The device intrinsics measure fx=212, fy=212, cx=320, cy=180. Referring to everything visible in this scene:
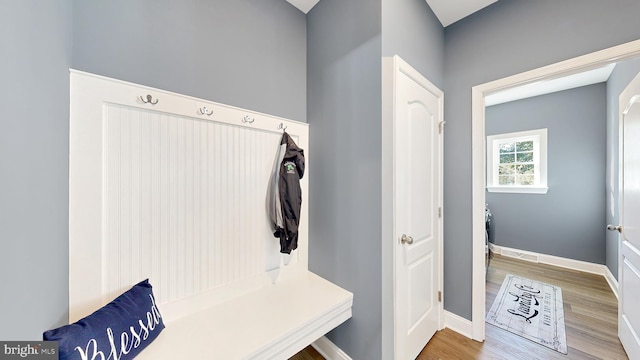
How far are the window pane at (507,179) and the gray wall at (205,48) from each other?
13.2 feet

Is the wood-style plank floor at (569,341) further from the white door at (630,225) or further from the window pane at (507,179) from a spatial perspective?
the window pane at (507,179)

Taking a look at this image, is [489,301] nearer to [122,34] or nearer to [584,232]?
[584,232]

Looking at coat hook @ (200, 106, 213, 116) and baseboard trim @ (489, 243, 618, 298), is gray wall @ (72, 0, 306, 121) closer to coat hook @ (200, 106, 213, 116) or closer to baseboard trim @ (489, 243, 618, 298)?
coat hook @ (200, 106, 213, 116)

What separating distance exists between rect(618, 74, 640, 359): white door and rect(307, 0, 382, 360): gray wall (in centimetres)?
170

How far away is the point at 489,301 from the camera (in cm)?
232

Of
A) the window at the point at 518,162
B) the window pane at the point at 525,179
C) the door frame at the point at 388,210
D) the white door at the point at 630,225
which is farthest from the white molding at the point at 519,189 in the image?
the door frame at the point at 388,210

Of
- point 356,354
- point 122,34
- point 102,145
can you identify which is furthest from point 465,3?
point 356,354

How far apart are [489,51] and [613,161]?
243 centimetres

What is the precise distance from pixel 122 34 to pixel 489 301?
3747 mm

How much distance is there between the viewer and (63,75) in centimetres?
91

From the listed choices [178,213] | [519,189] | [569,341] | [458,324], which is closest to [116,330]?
[178,213]

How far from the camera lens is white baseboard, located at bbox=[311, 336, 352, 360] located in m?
1.55

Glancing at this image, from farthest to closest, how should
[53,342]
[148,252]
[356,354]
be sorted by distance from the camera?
[356,354], [148,252], [53,342]

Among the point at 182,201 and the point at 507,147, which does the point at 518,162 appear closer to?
the point at 507,147
